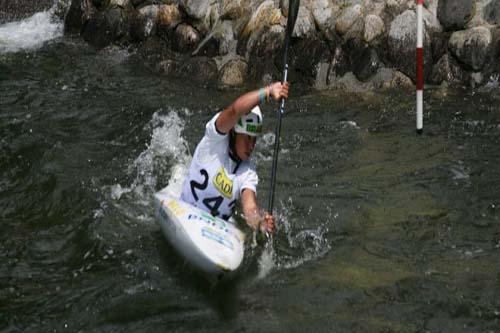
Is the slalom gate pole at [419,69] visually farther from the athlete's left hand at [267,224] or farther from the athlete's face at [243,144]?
the athlete's left hand at [267,224]

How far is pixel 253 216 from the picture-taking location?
584 centimetres

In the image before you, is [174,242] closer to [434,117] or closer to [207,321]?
[207,321]

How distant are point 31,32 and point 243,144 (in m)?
10.6

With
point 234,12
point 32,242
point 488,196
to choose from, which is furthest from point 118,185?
point 234,12

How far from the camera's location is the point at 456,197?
7.25 meters

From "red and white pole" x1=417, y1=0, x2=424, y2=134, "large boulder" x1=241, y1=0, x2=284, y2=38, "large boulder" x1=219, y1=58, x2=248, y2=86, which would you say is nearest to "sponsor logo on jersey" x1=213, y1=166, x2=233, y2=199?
"red and white pole" x1=417, y1=0, x2=424, y2=134

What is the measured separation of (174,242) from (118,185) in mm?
2319

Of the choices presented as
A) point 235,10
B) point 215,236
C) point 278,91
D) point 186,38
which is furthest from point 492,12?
point 215,236

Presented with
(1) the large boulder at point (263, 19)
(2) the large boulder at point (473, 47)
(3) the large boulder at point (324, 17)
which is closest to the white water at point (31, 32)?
(1) the large boulder at point (263, 19)

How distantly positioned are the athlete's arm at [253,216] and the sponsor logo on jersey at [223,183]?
0.13 metres

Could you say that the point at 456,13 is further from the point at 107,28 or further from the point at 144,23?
the point at 107,28

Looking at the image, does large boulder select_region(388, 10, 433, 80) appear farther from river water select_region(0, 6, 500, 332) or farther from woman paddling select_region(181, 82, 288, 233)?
woman paddling select_region(181, 82, 288, 233)

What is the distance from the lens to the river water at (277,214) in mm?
5309

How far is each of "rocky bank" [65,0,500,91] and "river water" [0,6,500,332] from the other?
1.44ft
